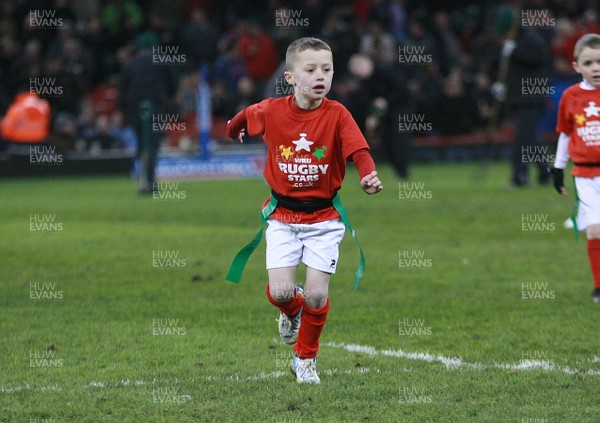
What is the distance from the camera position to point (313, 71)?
6.68 metres

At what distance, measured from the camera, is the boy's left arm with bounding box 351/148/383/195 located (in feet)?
20.9

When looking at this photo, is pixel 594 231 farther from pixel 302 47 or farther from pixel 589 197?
pixel 302 47

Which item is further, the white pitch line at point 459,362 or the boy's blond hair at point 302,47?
the white pitch line at point 459,362

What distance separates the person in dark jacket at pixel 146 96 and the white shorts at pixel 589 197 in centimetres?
1203

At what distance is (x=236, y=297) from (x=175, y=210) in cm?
784

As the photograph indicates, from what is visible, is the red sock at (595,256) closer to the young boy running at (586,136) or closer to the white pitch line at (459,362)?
the young boy running at (586,136)

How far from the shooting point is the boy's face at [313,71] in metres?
6.66

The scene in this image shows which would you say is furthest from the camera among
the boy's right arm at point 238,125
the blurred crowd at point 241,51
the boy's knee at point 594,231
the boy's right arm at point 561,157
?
the blurred crowd at point 241,51

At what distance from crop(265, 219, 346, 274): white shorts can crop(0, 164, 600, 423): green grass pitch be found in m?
0.65

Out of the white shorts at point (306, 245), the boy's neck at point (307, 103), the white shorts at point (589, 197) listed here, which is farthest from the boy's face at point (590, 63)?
the white shorts at point (306, 245)

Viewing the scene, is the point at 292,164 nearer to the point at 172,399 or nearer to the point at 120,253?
the point at 172,399

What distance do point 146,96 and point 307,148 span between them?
1422cm

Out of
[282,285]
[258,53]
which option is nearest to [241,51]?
[258,53]

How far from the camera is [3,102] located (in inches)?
994
